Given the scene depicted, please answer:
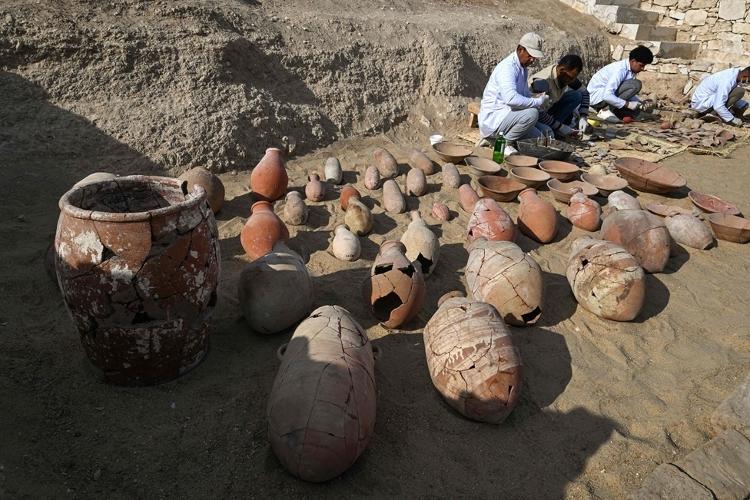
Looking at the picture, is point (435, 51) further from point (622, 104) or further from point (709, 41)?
point (709, 41)

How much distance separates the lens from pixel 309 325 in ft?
8.55

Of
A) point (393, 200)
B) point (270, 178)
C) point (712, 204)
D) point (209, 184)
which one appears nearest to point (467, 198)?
point (393, 200)

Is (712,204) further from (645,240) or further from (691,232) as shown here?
(645,240)

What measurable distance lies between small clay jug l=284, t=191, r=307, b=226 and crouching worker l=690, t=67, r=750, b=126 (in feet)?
27.8

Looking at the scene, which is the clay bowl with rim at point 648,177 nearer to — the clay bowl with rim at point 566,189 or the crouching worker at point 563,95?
the clay bowl with rim at point 566,189

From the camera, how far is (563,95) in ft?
24.1

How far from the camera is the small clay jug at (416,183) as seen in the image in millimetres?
5266

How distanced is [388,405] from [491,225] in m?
1.97

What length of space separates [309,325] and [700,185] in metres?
5.95

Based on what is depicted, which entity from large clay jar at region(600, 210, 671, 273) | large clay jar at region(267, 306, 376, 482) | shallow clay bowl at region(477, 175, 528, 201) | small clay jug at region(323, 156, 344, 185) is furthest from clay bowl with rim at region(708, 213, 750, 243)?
large clay jar at region(267, 306, 376, 482)

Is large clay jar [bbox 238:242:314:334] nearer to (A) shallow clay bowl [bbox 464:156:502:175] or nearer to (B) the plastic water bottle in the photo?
(A) shallow clay bowl [bbox 464:156:502:175]

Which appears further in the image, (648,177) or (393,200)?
(648,177)

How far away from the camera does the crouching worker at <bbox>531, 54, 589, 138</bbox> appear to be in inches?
260

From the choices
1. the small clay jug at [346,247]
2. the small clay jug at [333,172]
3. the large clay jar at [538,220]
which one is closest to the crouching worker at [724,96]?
the large clay jar at [538,220]
